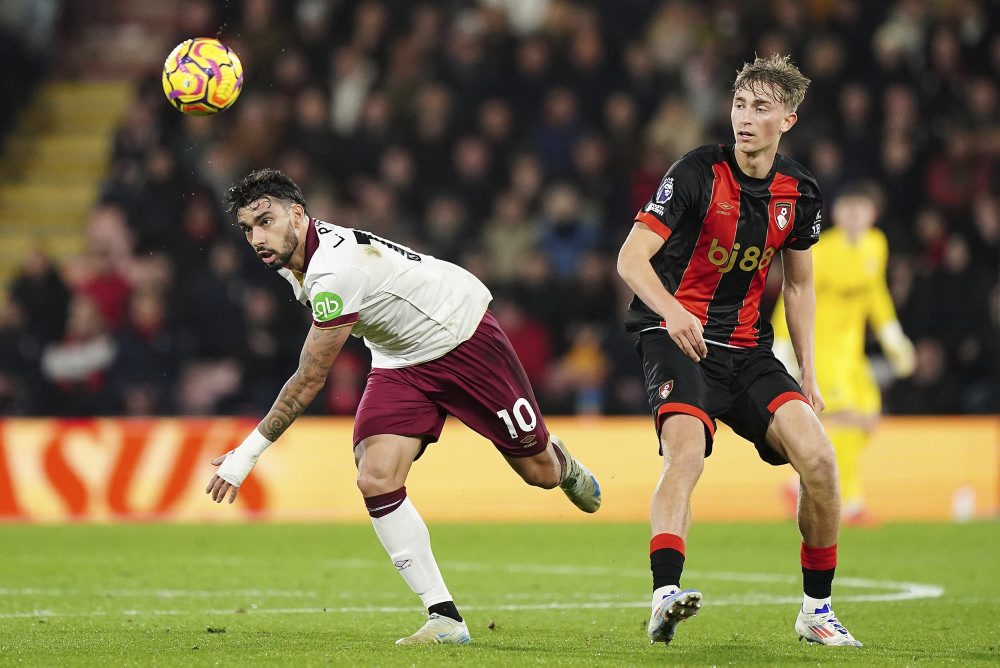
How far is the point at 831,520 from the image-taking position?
6.47 m

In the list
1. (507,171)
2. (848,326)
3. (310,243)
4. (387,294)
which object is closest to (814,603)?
(387,294)

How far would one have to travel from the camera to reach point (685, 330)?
610 centimetres

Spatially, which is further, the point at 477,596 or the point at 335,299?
the point at 477,596

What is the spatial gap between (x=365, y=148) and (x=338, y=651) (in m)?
11.4

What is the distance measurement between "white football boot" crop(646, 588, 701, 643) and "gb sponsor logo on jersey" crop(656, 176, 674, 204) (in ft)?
4.97

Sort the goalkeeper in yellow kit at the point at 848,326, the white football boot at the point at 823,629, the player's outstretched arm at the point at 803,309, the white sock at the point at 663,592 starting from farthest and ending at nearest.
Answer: the goalkeeper in yellow kit at the point at 848,326 → the player's outstretched arm at the point at 803,309 → the white football boot at the point at 823,629 → the white sock at the point at 663,592

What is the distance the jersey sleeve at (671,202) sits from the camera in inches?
248

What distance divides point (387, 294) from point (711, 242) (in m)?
1.33

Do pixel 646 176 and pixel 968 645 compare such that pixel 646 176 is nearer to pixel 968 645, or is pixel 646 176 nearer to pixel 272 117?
A: pixel 272 117

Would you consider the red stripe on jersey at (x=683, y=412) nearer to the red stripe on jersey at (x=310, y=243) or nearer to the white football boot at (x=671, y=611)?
the white football boot at (x=671, y=611)

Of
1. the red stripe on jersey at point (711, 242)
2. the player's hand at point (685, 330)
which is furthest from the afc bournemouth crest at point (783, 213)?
the player's hand at point (685, 330)

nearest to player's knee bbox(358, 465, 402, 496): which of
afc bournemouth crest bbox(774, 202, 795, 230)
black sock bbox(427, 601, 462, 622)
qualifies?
black sock bbox(427, 601, 462, 622)

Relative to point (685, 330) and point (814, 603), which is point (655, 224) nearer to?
point (685, 330)

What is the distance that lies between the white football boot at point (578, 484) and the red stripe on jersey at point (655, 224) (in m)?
1.38
